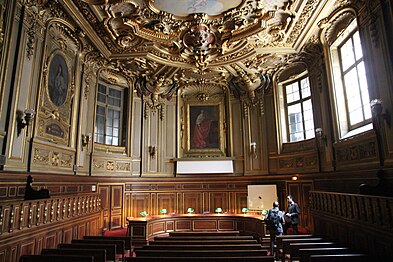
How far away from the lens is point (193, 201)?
11.2m

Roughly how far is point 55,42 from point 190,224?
7.83 metres

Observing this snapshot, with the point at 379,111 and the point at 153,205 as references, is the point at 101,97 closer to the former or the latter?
the point at 153,205

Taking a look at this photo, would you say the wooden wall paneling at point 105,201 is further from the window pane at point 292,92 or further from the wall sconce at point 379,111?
the wall sconce at point 379,111

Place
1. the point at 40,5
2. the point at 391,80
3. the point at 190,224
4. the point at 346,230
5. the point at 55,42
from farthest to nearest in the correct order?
the point at 190,224
the point at 55,42
the point at 40,5
the point at 346,230
the point at 391,80

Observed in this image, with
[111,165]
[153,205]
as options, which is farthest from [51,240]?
[153,205]

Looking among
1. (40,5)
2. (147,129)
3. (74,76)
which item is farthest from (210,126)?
(40,5)

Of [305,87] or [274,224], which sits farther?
[305,87]

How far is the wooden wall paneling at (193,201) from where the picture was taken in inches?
439

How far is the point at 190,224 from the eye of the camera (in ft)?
33.0

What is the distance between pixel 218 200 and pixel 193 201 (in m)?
1.10

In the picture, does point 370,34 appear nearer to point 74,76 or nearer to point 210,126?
point 210,126

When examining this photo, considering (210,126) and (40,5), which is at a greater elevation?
(40,5)

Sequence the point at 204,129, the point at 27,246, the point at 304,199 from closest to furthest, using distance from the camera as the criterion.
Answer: the point at 27,246
the point at 304,199
the point at 204,129

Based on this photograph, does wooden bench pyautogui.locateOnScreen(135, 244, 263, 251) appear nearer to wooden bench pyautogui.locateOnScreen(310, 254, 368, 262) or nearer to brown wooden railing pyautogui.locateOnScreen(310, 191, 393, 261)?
wooden bench pyautogui.locateOnScreen(310, 254, 368, 262)
